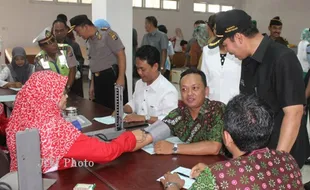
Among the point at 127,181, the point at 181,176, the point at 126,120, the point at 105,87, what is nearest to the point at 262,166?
the point at 181,176

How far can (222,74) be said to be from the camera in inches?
93.3

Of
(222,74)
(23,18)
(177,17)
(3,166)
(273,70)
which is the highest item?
(177,17)

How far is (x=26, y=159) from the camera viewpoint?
95cm

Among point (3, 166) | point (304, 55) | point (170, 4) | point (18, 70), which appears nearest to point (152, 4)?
point (170, 4)

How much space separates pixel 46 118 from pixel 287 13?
1079 cm

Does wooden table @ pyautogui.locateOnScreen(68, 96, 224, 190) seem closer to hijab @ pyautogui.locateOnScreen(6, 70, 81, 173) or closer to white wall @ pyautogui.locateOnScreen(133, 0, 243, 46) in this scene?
hijab @ pyautogui.locateOnScreen(6, 70, 81, 173)

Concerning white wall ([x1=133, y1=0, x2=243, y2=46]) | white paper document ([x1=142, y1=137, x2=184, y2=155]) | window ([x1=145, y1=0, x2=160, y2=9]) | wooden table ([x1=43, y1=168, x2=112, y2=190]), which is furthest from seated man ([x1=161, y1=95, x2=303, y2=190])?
window ([x1=145, y1=0, x2=160, y2=9])

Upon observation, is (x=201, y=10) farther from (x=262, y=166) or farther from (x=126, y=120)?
(x=262, y=166)

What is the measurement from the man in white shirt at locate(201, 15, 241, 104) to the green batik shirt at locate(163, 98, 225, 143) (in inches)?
21.4

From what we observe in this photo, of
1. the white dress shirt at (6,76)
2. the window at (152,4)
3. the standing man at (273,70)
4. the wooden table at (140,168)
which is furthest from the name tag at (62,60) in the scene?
the window at (152,4)

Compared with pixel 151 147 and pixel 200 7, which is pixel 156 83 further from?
pixel 200 7

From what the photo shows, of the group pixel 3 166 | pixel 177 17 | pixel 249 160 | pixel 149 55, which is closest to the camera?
pixel 249 160

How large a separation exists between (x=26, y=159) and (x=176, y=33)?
32.5 ft

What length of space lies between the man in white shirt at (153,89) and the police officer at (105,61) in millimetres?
972
